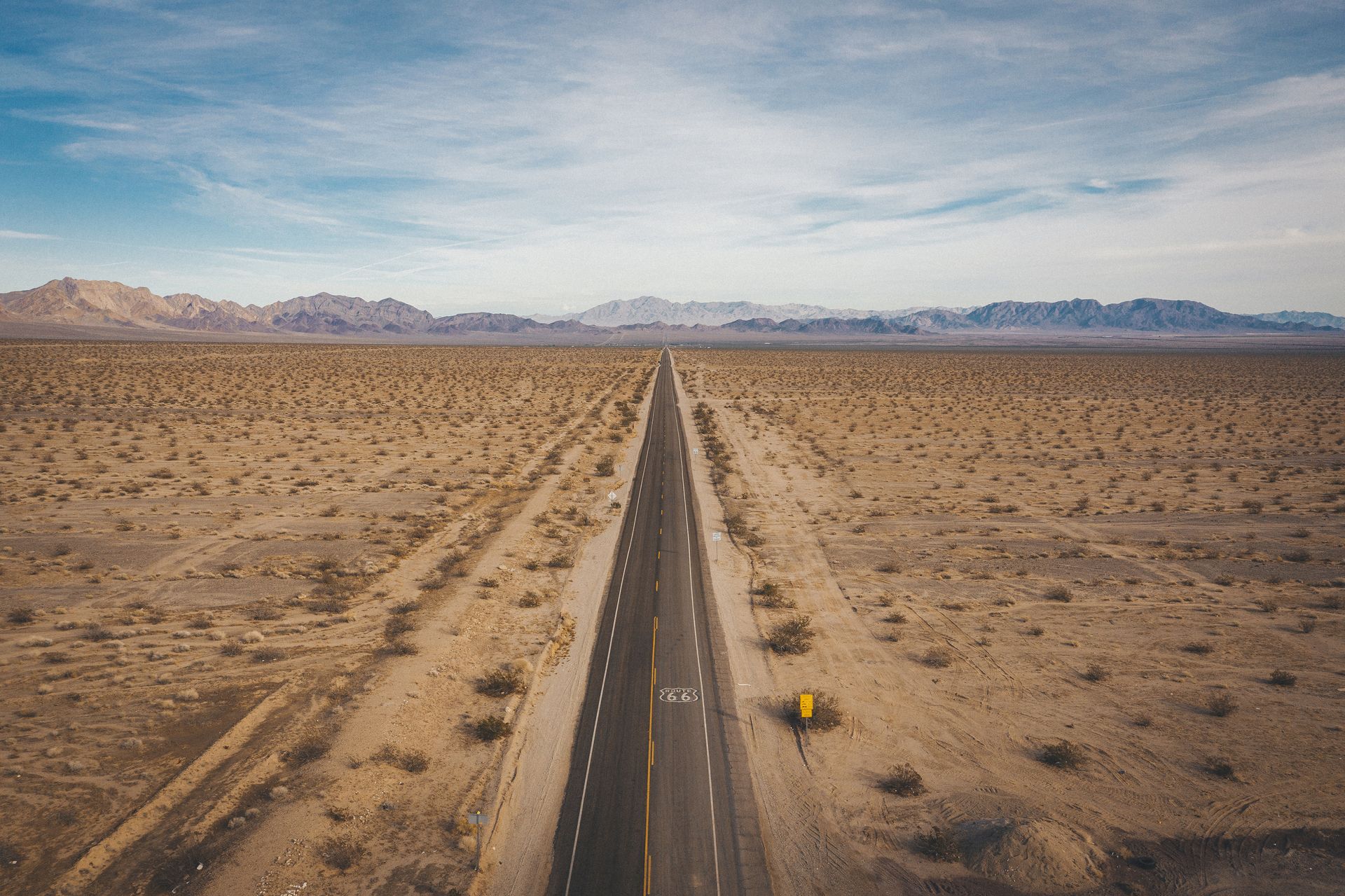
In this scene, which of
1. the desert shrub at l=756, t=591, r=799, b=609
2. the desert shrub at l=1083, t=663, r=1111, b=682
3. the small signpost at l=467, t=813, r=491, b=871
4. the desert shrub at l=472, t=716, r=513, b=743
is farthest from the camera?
the desert shrub at l=756, t=591, r=799, b=609

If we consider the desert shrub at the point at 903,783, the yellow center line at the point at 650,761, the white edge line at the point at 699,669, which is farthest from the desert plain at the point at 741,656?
the yellow center line at the point at 650,761

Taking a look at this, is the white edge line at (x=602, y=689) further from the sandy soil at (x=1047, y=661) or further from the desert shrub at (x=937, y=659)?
the desert shrub at (x=937, y=659)

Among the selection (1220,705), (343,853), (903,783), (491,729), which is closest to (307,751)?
(343,853)

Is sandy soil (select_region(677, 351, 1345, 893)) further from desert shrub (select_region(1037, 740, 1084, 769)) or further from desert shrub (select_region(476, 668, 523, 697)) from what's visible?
desert shrub (select_region(476, 668, 523, 697))

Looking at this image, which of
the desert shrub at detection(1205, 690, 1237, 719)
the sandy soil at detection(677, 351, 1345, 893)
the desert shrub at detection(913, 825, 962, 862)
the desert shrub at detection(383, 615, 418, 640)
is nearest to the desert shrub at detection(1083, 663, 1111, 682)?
the sandy soil at detection(677, 351, 1345, 893)

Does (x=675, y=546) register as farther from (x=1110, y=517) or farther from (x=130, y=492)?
(x=130, y=492)
